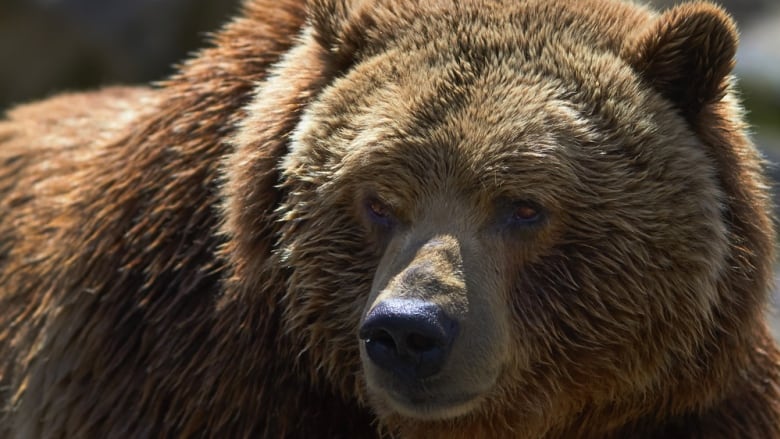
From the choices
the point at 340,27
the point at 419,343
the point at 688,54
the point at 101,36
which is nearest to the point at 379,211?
the point at 419,343

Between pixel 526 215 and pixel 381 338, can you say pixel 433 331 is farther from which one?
pixel 526 215

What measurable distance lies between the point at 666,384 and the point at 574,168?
2.89 feet

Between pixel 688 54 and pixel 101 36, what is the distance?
9957 mm

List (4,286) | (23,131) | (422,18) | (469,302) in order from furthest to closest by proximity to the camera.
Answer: (23,131)
(4,286)
(422,18)
(469,302)

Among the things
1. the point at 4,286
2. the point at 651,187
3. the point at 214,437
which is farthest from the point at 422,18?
the point at 4,286

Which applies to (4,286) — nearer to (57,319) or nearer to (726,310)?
(57,319)

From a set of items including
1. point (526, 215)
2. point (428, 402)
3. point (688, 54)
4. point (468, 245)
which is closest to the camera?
point (428, 402)

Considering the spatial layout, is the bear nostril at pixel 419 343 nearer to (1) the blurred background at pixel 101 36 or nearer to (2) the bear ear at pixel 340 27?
(2) the bear ear at pixel 340 27

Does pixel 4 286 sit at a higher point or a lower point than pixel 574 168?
lower

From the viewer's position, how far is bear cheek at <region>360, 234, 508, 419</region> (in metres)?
4.03

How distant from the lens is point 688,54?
179 inches

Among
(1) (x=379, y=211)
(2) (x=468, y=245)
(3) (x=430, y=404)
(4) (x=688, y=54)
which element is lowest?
(3) (x=430, y=404)

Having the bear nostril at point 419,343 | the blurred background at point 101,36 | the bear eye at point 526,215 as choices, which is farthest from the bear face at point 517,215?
the blurred background at point 101,36

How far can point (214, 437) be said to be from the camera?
16.0ft
